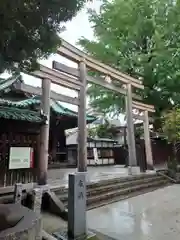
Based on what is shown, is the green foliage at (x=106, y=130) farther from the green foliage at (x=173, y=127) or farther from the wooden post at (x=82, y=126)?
the wooden post at (x=82, y=126)

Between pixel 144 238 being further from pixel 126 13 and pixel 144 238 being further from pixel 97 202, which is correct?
pixel 126 13

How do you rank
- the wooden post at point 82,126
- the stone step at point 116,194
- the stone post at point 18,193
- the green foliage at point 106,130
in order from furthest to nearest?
the green foliage at point 106,130 < the wooden post at point 82,126 < the stone step at point 116,194 < the stone post at point 18,193

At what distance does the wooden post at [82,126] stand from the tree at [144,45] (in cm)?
771

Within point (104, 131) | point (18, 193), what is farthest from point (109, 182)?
point (104, 131)

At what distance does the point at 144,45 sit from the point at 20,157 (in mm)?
14890

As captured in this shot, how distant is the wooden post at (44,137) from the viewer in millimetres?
7453

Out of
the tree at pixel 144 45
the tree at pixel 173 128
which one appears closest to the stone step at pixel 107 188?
the tree at pixel 173 128

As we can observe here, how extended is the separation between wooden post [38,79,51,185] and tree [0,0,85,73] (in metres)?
3.71

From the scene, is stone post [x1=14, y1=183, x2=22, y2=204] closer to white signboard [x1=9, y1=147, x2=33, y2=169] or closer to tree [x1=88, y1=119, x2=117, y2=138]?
white signboard [x1=9, y1=147, x2=33, y2=169]

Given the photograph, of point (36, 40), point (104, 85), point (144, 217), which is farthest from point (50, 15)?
point (104, 85)

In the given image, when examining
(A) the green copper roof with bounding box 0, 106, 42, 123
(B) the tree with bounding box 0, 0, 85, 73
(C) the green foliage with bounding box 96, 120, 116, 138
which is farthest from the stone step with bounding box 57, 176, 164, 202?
(C) the green foliage with bounding box 96, 120, 116, 138

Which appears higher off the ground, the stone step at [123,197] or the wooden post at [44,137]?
the wooden post at [44,137]

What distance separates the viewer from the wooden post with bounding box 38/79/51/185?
24.5 feet

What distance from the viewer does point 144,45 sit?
60.8 feet
